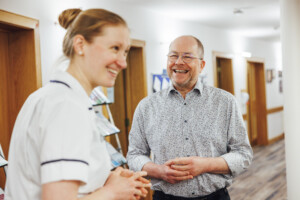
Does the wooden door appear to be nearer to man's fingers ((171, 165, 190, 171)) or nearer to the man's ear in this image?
man's fingers ((171, 165, 190, 171))

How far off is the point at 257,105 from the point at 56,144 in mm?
9452

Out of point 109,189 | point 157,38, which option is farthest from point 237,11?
point 109,189

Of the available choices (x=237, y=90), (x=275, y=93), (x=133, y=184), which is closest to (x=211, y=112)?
(x=133, y=184)

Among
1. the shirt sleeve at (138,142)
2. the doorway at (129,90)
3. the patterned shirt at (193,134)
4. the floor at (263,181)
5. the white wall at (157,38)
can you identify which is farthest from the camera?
the doorway at (129,90)

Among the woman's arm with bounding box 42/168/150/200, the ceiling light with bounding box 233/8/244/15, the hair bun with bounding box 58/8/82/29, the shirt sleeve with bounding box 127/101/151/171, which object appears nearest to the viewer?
the woman's arm with bounding box 42/168/150/200

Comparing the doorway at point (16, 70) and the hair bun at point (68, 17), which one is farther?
the doorway at point (16, 70)

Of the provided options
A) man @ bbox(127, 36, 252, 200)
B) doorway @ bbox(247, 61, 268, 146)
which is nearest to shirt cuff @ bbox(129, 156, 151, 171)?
man @ bbox(127, 36, 252, 200)

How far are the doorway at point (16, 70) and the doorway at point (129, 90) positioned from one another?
6.44 ft

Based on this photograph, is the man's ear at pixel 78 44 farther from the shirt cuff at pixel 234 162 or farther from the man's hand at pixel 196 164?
the shirt cuff at pixel 234 162

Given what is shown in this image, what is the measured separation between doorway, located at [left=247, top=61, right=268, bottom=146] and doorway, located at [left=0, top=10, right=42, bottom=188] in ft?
23.7

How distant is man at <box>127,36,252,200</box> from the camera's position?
1.95 meters

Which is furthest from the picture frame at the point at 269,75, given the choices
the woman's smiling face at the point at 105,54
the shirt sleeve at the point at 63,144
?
the shirt sleeve at the point at 63,144

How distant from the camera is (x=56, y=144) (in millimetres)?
937

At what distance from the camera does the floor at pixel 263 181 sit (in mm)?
5129
